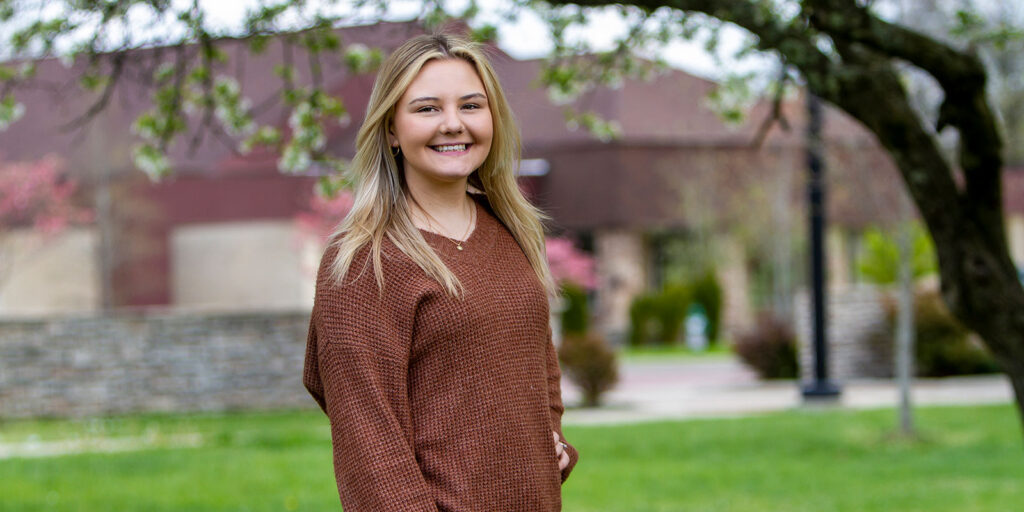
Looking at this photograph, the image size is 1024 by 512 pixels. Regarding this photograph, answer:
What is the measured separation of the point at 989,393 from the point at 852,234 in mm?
19303

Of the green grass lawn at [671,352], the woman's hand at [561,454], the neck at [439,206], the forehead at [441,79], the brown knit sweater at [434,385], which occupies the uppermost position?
the forehead at [441,79]

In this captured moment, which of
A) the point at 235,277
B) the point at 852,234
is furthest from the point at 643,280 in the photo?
the point at 235,277

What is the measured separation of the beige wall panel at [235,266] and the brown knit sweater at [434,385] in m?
26.0

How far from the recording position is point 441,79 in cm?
276

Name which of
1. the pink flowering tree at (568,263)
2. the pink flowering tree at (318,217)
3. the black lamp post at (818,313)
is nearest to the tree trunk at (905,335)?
the black lamp post at (818,313)

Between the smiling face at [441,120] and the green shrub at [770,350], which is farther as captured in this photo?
the green shrub at [770,350]

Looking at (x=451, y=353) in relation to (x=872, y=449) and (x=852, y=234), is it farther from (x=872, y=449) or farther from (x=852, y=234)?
(x=852, y=234)

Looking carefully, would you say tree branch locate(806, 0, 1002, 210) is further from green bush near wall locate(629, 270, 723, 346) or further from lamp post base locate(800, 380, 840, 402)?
green bush near wall locate(629, 270, 723, 346)

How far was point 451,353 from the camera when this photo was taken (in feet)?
8.71

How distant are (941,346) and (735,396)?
2.88m

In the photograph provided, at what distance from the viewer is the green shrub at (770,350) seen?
17734 mm

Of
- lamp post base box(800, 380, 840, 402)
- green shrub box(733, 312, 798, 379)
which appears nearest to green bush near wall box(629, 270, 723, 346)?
green shrub box(733, 312, 798, 379)

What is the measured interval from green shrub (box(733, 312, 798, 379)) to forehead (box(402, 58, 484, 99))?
1537 centimetres

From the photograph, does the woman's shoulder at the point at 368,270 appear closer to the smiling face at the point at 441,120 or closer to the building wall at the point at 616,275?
the smiling face at the point at 441,120
